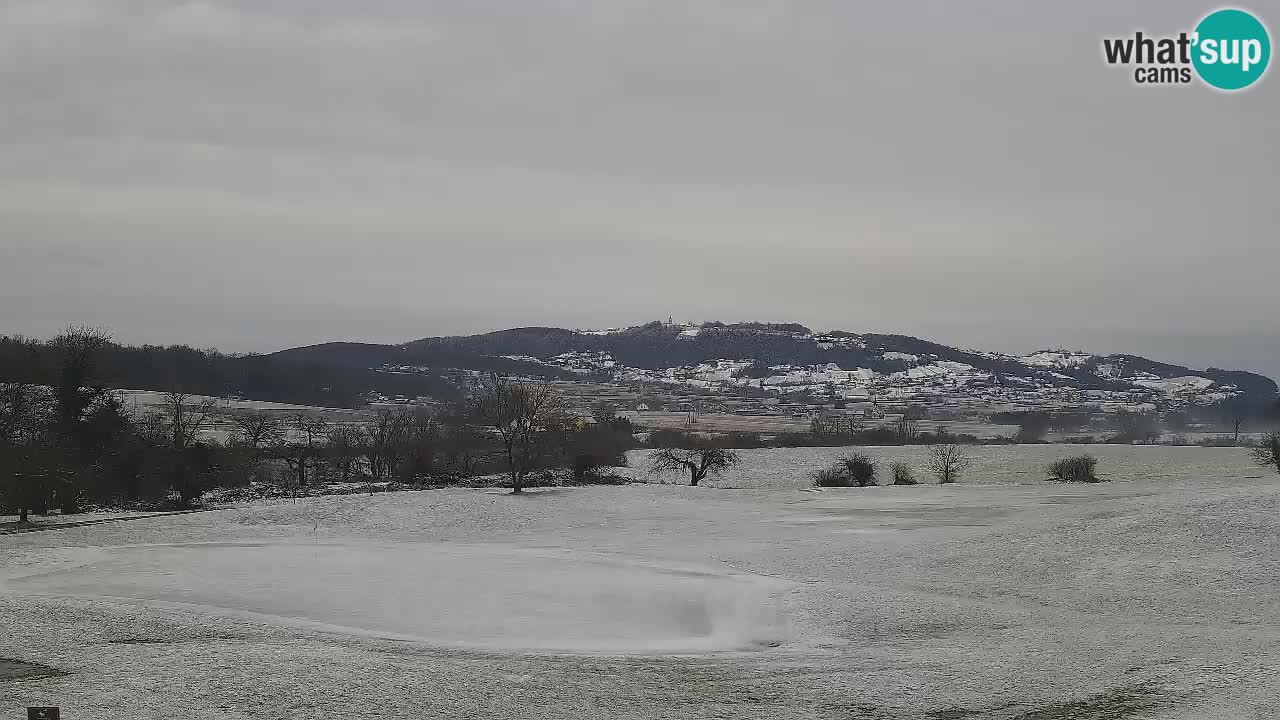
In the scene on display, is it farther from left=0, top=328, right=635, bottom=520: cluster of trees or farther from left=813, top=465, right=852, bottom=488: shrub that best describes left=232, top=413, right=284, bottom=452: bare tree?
left=813, top=465, right=852, bottom=488: shrub

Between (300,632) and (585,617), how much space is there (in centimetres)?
646

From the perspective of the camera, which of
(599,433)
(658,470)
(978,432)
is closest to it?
(658,470)

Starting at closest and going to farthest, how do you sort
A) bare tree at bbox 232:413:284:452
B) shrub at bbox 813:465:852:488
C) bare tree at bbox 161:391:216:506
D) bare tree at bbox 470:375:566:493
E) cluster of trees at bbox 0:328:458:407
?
bare tree at bbox 161:391:216:506
bare tree at bbox 470:375:566:493
shrub at bbox 813:465:852:488
bare tree at bbox 232:413:284:452
cluster of trees at bbox 0:328:458:407

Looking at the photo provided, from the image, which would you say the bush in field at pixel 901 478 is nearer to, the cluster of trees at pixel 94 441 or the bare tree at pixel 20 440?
the cluster of trees at pixel 94 441

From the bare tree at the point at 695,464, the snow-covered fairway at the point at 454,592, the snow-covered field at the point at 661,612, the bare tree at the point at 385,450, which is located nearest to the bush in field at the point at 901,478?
the bare tree at the point at 695,464

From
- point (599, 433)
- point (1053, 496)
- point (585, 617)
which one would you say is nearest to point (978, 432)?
point (599, 433)

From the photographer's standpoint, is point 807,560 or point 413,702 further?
point 807,560

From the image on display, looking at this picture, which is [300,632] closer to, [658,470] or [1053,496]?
[1053,496]

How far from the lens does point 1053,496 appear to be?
5012 cm

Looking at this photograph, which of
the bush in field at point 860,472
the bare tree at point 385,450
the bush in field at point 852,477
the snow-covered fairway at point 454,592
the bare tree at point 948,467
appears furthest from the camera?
the bare tree at point 385,450

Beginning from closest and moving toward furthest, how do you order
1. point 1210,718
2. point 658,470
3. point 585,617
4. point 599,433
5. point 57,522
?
1. point 1210,718
2. point 585,617
3. point 57,522
4. point 658,470
5. point 599,433

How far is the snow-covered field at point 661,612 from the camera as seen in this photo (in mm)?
16203

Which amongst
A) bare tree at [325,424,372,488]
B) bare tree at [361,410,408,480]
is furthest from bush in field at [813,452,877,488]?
bare tree at [325,424,372,488]

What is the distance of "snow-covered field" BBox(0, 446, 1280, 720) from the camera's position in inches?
638
